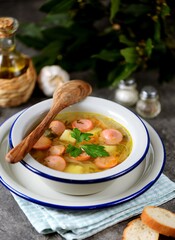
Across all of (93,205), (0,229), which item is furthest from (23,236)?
(93,205)

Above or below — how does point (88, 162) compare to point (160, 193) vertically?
above

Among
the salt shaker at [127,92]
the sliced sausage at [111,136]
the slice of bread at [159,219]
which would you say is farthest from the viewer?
the salt shaker at [127,92]

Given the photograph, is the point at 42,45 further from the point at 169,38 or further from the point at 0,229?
the point at 0,229

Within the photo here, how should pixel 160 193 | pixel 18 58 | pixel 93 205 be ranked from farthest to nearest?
1. pixel 18 58
2. pixel 160 193
3. pixel 93 205

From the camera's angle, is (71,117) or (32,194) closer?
(32,194)

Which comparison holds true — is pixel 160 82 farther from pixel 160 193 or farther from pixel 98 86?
pixel 160 193

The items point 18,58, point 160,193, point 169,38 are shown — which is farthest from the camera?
point 169,38

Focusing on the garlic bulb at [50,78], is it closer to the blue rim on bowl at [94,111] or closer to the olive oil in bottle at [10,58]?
the olive oil in bottle at [10,58]

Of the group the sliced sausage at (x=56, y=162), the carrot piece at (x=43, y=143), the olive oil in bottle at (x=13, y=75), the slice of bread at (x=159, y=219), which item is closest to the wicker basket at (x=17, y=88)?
the olive oil in bottle at (x=13, y=75)
